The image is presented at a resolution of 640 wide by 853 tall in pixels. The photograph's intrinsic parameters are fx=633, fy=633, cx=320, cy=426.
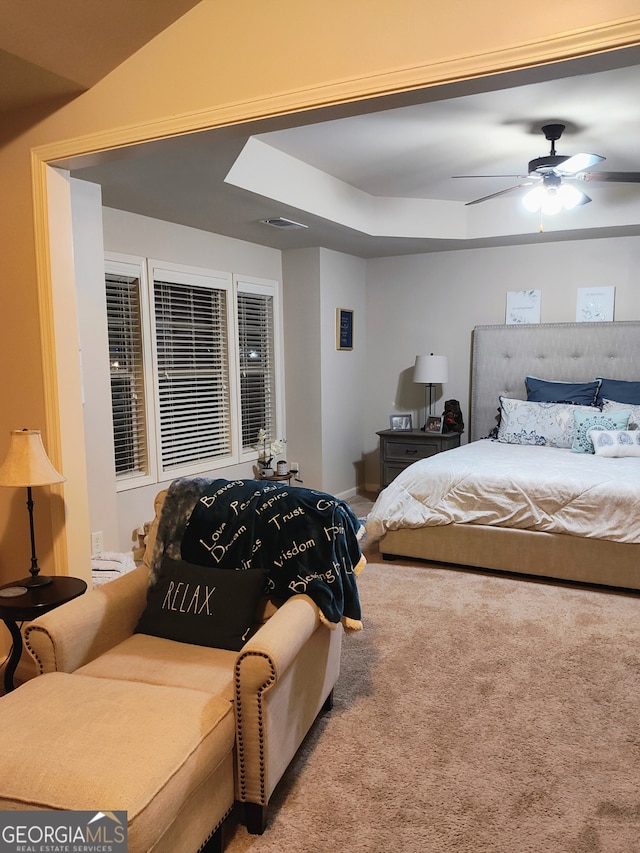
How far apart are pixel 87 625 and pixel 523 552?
107 inches

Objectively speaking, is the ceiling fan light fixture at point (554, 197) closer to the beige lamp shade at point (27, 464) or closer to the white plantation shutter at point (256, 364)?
the white plantation shutter at point (256, 364)

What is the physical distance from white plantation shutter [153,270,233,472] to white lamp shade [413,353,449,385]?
179 centimetres

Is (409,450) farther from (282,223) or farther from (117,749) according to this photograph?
(117,749)

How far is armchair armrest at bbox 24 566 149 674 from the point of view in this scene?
2.04 m

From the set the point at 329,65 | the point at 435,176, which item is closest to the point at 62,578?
the point at 329,65

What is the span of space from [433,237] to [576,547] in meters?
2.85

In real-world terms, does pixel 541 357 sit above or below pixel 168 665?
above

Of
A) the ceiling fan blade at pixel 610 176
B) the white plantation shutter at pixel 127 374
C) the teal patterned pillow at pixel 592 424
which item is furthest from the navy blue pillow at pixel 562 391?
the white plantation shutter at pixel 127 374

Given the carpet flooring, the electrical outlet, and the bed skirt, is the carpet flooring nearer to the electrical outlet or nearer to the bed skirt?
the bed skirt

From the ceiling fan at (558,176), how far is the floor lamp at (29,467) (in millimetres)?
2939

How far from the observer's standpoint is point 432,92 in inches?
71.8

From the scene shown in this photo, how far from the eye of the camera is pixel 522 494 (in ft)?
12.7

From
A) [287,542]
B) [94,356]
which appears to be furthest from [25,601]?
[94,356]

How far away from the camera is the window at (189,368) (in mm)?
4242
